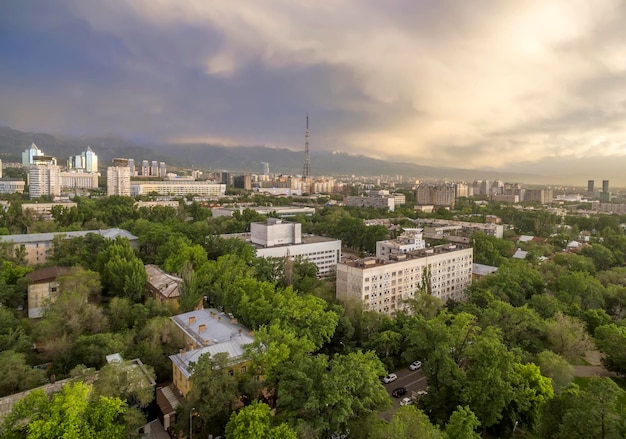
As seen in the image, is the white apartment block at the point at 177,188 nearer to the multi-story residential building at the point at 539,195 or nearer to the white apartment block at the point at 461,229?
the white apartment block at the point at 461,229

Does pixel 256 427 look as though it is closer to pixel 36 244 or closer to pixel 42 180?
pixel 36 244

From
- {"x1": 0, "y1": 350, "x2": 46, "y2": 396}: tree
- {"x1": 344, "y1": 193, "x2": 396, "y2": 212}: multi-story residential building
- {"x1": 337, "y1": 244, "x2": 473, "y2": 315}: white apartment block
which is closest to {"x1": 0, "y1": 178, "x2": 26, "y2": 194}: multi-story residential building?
{"x1": 344, "y1": 193, "x2": 396, "y2": 212}: multi-story residential building

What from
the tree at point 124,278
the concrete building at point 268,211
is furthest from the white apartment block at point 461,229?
the tree at point 124,278

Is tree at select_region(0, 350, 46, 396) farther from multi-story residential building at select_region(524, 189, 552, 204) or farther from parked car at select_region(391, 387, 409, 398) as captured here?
multi-story residential building at select_region(524, 189, 552, 204)

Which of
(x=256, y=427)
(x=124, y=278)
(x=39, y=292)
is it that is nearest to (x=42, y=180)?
(x=39, y=292)

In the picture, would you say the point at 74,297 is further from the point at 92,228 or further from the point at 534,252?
the point at 534,252
